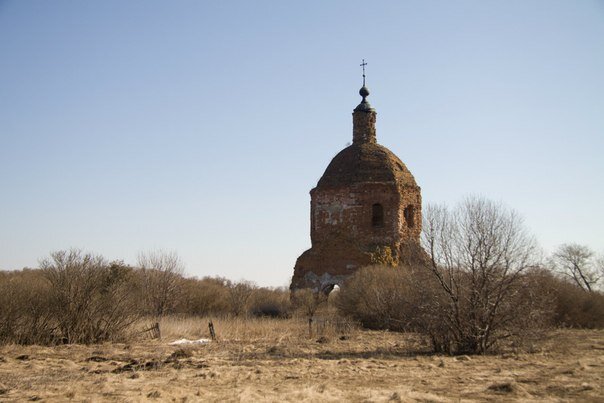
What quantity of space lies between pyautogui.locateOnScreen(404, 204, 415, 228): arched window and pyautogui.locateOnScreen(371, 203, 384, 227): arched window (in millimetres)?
1252

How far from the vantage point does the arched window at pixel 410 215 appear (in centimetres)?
2613

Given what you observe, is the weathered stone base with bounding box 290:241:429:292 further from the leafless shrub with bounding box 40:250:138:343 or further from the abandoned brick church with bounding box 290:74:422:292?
the leafless shrub with bounding box 40:250:138:343

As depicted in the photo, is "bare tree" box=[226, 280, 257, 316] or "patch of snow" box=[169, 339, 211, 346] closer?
"patch of snow" box=[169, 339, 211, 346]

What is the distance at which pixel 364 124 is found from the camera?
2744cm

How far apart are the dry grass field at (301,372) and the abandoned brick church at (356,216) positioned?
9446 mm

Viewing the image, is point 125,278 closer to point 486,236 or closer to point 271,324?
point 271,324

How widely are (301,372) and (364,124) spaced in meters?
18.7

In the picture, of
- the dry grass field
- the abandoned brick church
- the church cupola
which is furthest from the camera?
the church cupola

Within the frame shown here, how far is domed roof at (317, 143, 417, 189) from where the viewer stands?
25.5m

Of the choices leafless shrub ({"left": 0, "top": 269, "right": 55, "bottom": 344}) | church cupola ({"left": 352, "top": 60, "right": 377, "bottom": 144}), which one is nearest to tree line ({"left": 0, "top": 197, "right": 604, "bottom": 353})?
leafless shrub ({"left": 0, "top": 269, "right": 55, "bottom": 344})

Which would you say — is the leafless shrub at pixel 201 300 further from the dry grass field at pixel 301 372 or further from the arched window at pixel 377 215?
the dry grass field at pixel 301 372

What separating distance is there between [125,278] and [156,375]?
8601 millimetres

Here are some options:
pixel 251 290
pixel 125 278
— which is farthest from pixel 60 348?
pixel 251 290

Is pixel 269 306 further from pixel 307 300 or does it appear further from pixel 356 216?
pixel 356 216
